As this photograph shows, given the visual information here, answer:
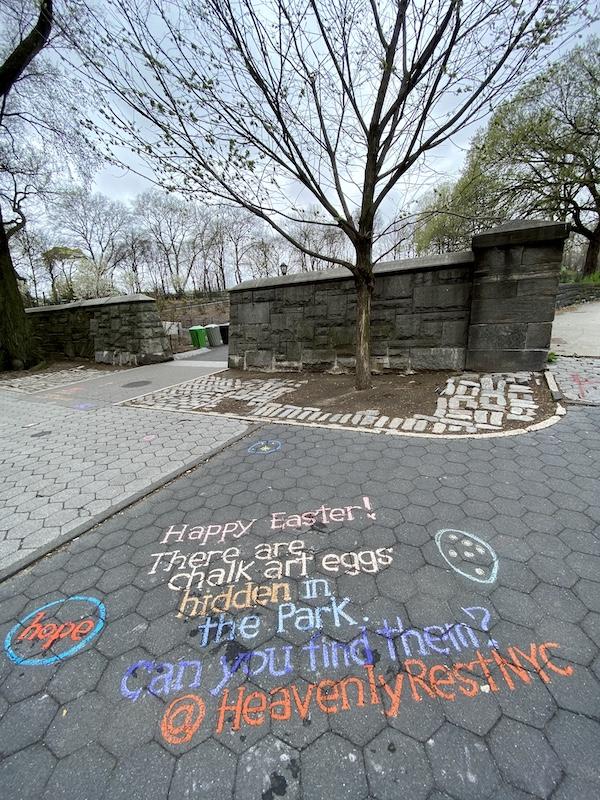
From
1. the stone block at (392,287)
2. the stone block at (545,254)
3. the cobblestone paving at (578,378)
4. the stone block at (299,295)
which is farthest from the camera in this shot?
the stone block at (299,295)

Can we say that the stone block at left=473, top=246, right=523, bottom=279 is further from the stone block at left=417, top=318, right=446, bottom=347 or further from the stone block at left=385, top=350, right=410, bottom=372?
the stone block at left=385, top=350, right=410, bottom=372

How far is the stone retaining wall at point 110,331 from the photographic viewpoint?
1071cm

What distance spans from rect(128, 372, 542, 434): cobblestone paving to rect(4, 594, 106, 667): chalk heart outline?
3.29m

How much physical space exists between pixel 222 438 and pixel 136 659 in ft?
9.64

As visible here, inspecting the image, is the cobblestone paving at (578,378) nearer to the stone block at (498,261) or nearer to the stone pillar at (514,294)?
the stone pillar at (514,294)

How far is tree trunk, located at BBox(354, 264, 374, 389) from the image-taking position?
567 centimetres

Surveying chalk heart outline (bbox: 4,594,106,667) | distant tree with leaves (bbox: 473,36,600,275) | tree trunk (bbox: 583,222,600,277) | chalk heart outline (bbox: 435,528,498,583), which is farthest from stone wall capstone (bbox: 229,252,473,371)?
tree trunk (bbox: 583,222,600,277)

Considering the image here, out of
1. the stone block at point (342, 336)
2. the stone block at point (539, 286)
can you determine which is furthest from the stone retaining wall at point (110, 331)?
the stone block at point (539, 286)

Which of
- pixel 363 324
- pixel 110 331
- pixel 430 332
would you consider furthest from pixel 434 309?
pixel 110 331

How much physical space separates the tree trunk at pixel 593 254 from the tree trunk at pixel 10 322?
1211 inches

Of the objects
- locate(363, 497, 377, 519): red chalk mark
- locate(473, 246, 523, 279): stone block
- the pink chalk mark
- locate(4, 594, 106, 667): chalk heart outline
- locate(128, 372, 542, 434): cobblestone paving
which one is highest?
locate(473, 246, 523, 279): stone block

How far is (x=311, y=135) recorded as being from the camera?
5.21 meters

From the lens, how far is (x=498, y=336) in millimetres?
5863

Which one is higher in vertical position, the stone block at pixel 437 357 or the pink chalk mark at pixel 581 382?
the stone block at pixel 437 357
